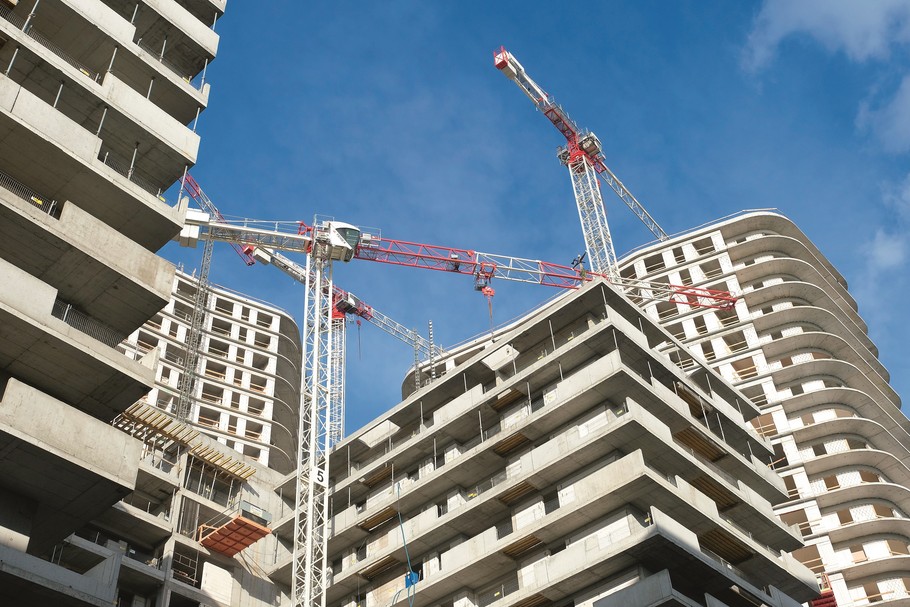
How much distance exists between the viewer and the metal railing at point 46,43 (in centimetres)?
3966

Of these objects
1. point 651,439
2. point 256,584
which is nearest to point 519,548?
point 651,439

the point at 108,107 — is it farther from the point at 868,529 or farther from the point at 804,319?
the point at 804,319

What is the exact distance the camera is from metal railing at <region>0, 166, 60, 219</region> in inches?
1447

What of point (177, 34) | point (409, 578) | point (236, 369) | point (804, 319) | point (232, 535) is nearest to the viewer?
point (177, 34)

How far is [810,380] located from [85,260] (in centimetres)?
6235

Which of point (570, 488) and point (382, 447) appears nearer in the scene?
point (570, 488)

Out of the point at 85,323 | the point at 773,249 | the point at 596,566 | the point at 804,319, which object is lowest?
the point at 596,566

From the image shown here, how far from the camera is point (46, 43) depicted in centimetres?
4091

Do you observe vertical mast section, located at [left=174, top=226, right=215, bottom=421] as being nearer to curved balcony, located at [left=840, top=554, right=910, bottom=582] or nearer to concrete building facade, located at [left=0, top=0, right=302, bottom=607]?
concrete building facade, located at [left=0, top=0, right=302, bottom=607]

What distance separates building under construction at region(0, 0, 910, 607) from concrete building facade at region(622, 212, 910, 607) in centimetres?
26

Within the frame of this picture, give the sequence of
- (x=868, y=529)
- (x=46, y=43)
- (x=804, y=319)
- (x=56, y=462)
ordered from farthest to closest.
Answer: (x=804, y=319) < (x=868, y=529) < (x=46, y=43) < (x=56, y=462)

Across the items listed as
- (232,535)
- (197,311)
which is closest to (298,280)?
(197,311)

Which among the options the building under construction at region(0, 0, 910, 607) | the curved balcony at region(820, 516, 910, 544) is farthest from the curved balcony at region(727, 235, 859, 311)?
the curved balcony at region(820, 516, 910, 544)

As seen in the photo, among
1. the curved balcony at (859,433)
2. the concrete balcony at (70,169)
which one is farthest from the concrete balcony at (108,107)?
the curved balcony at (859,433)
